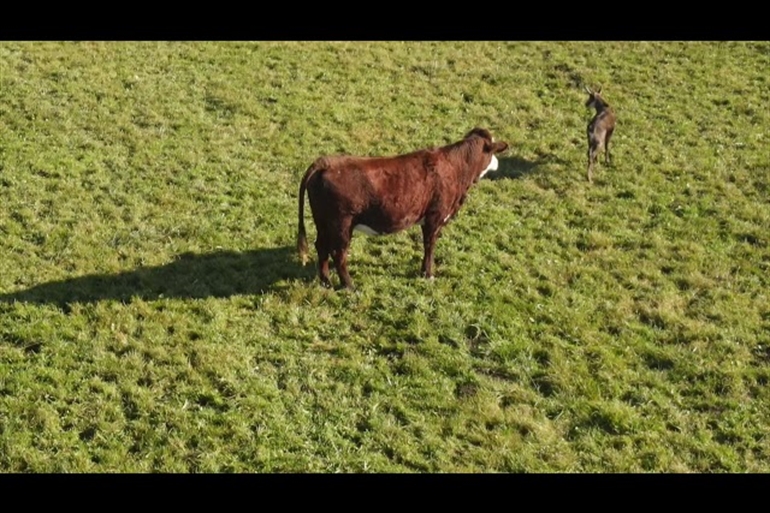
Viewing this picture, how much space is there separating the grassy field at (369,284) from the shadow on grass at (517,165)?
0.20 feet

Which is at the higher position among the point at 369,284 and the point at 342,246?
the point at 342,246

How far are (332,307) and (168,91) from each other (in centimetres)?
987

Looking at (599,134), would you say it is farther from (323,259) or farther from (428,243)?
(323,259)

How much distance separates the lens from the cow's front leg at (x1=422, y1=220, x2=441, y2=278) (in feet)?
40.0

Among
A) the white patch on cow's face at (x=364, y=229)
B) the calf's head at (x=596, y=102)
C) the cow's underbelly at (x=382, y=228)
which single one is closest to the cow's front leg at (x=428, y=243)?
the cow's underbelly at (x=382, y=228)

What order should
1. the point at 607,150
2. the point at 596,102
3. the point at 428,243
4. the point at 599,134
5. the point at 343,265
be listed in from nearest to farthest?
the point at 343,265 → the point at 428,243 → the point at 599,134 → the point at 607,150 → the point at 596,102

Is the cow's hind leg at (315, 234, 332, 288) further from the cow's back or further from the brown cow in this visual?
the cow's back

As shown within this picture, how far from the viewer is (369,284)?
12102mm

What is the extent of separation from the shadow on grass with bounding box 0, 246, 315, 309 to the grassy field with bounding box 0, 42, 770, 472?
5cm

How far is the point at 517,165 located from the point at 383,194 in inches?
231

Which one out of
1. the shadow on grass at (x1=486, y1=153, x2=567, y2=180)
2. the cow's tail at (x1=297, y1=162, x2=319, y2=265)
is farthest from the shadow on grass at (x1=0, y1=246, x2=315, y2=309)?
the shadow on grass at (x1=486, y1=153, x2=567, y2=180)

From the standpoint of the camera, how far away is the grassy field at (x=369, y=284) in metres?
9.19

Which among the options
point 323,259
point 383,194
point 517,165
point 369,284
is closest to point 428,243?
point 369,284

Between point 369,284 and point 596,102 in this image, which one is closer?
point 369,284
